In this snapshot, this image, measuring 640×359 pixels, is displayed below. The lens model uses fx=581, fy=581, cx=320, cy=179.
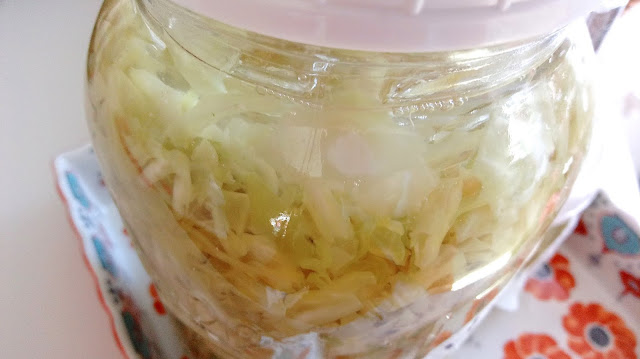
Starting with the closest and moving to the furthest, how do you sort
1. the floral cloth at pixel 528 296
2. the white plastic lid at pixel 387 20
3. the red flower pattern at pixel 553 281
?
the white plastic lid at pixel 387 20
the floral cloth at pixel 528 296
the red flower pattern at pixel 553 281

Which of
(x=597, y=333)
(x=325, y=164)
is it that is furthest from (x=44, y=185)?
(x=597, y=333)

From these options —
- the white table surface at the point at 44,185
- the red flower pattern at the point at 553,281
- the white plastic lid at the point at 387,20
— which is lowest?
the red flower pattern at the point at 553,281

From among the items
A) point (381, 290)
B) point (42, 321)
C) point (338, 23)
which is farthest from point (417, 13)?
point (42, 321)

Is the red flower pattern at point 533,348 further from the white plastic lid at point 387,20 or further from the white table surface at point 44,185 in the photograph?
the white plastic lid at point 387,20

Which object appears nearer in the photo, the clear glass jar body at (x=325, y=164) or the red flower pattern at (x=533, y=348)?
the clear glass jar body at (x=325, y=164)

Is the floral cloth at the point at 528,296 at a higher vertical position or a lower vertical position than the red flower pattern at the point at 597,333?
higher

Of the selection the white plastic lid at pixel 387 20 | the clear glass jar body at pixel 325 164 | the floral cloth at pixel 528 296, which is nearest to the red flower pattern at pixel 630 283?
the floral cloth at pixel 528 296

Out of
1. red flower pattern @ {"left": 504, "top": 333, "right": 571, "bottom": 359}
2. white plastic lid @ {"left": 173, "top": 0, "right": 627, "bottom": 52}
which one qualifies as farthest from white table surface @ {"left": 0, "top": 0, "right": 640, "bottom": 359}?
white plastic lid @ {"left": 173, "top": 0, "right": 627, "bottom": 52}
